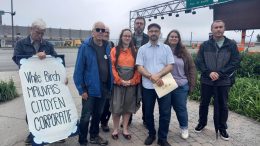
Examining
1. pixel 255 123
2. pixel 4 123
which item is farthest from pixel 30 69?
pixel 255 123

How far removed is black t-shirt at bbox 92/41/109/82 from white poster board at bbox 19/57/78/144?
60 centimetres

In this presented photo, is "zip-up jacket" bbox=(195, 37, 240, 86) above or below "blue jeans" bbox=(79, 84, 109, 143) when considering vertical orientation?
above

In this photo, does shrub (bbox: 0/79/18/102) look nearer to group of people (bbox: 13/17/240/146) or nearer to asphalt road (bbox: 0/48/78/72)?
group of people (bbox: 13/17/240/146)

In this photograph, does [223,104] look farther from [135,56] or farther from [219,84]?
[135,56]

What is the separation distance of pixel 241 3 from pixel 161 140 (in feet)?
33.2

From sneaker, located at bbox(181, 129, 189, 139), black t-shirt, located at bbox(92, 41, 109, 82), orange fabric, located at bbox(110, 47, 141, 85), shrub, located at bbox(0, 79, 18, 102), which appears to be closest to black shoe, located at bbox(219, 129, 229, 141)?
sneaker, located at bbox(181, 129, 189, 139)

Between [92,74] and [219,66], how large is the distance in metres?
2.15

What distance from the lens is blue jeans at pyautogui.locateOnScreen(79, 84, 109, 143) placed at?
4.37 metres

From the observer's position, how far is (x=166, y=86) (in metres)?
4.41

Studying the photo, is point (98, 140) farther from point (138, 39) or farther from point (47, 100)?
point (138, 39)

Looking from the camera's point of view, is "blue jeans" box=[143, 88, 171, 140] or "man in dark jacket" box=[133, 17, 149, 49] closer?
"blue jeans" box=[143, 88, 171, 140]

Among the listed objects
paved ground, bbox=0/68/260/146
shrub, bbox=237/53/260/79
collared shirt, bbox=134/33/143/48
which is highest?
collared shirt, bbox=134/33/143/48

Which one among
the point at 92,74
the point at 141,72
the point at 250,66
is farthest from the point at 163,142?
the point at 250,66

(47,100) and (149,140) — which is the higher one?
(47,100)
